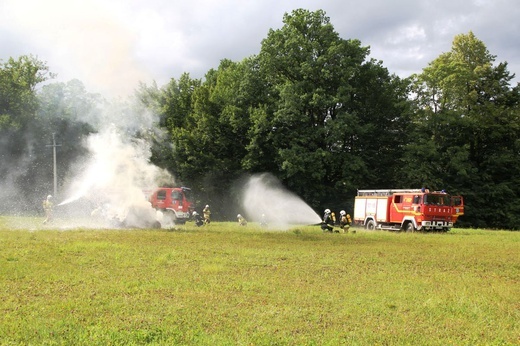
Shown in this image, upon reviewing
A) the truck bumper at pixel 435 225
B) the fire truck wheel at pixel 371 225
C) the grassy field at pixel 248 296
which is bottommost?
the grassy field at pixel 248 296

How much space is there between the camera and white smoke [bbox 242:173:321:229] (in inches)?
1820

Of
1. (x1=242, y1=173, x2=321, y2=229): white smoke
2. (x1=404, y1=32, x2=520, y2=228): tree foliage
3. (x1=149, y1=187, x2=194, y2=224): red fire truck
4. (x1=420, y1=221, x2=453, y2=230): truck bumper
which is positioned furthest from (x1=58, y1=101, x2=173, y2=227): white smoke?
(x1=404, y1=32, x2=520, y2=228): tree foliage

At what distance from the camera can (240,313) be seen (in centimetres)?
907

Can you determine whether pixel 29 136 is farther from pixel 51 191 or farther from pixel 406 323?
pixel 406 323

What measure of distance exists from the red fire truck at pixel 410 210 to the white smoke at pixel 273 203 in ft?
26.4

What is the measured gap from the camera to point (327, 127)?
45344mm

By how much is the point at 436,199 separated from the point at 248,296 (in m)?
24.9

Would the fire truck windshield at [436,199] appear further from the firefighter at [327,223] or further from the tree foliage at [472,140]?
the tree foliage at [472,140]

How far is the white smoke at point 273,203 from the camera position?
46.2 meters

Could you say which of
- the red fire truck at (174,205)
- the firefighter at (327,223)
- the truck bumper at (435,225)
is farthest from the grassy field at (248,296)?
the red fire truck at (174,205)

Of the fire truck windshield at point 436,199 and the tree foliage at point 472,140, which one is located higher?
the tree foliage at point 472,140

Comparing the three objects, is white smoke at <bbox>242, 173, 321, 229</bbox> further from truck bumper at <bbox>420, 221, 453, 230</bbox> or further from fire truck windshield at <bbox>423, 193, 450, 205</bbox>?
fire truck windshield at <bbox>423, 193, 450, 205</bbox>

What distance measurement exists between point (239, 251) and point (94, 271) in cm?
641

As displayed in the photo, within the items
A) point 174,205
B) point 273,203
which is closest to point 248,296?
point 174,205
